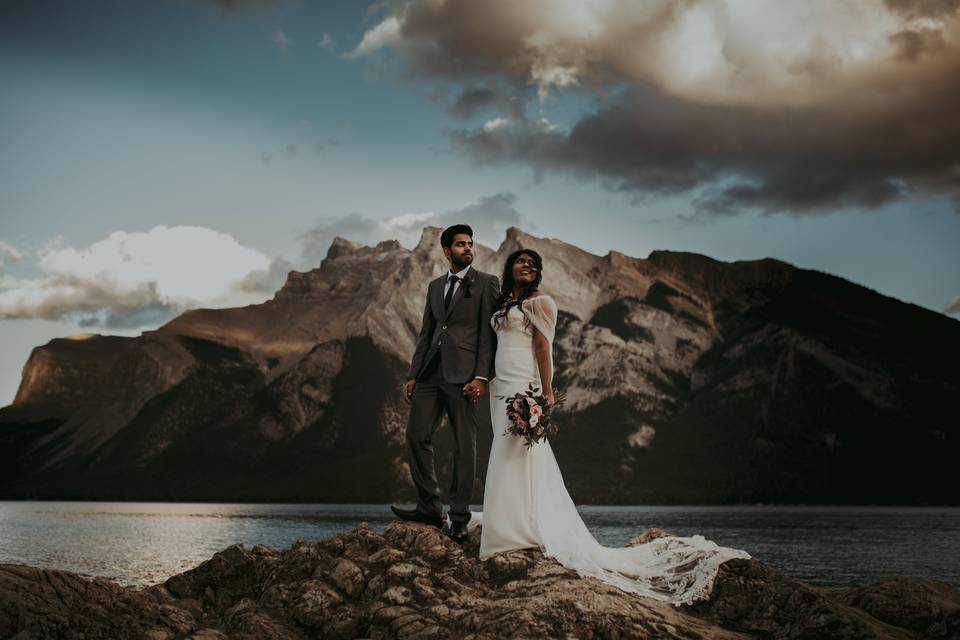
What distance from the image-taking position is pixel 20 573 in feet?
33.3

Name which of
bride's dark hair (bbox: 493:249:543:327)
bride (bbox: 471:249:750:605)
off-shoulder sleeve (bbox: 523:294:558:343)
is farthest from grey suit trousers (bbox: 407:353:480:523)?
off-shoulder sleeve (bbox: 523:294:558:343)

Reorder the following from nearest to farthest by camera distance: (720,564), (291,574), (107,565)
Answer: (720,564)
(291,574)
(107,565)

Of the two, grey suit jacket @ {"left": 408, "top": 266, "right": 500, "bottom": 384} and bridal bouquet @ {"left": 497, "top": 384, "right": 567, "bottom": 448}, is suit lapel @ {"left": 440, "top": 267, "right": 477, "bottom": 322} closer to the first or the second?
Answer: grey suit jacket @ {"left": 408, "top": 266, "right": 500, "bottom": 384}

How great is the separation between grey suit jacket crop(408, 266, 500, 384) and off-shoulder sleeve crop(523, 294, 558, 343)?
0.85 metres

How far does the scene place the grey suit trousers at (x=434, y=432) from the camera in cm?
1211

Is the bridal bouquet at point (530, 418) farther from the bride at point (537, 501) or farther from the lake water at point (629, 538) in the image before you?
the lake water at point (629, 538)

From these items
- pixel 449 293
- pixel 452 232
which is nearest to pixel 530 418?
pixel 449 293

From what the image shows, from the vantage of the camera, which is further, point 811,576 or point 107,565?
point 107,565

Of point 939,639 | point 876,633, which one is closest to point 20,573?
point 876,633

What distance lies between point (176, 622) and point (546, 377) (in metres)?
5.48

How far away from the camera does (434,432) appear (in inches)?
492

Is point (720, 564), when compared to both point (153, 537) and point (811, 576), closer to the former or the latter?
point (811, 576)

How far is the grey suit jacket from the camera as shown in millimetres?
12000

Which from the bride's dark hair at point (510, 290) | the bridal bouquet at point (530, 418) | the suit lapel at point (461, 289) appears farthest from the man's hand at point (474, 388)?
the suit lapel at point (461, 289)
